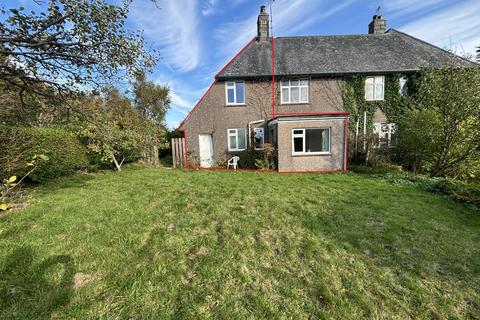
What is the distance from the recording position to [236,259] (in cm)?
328

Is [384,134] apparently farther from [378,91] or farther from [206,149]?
[206,149]


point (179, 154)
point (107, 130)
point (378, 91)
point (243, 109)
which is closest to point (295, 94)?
point (243, 109)

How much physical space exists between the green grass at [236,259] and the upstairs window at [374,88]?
9.64m

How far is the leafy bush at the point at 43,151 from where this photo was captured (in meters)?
5.47

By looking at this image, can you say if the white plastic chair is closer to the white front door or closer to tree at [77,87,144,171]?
the white front door

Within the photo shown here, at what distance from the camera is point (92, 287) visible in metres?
2.59

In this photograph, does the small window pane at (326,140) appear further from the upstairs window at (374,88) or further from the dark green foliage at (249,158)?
the upstairs window at (374,88)

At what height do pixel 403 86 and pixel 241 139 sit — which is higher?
pixel 403 86

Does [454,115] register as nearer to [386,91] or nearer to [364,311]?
[386,91]

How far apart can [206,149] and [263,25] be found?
9727mm

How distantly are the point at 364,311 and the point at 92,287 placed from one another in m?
3.31

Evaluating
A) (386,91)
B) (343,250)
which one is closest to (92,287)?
(343,250)

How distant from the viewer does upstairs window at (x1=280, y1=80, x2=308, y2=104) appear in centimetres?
1341

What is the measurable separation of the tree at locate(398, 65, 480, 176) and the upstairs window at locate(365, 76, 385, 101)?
288 cm
